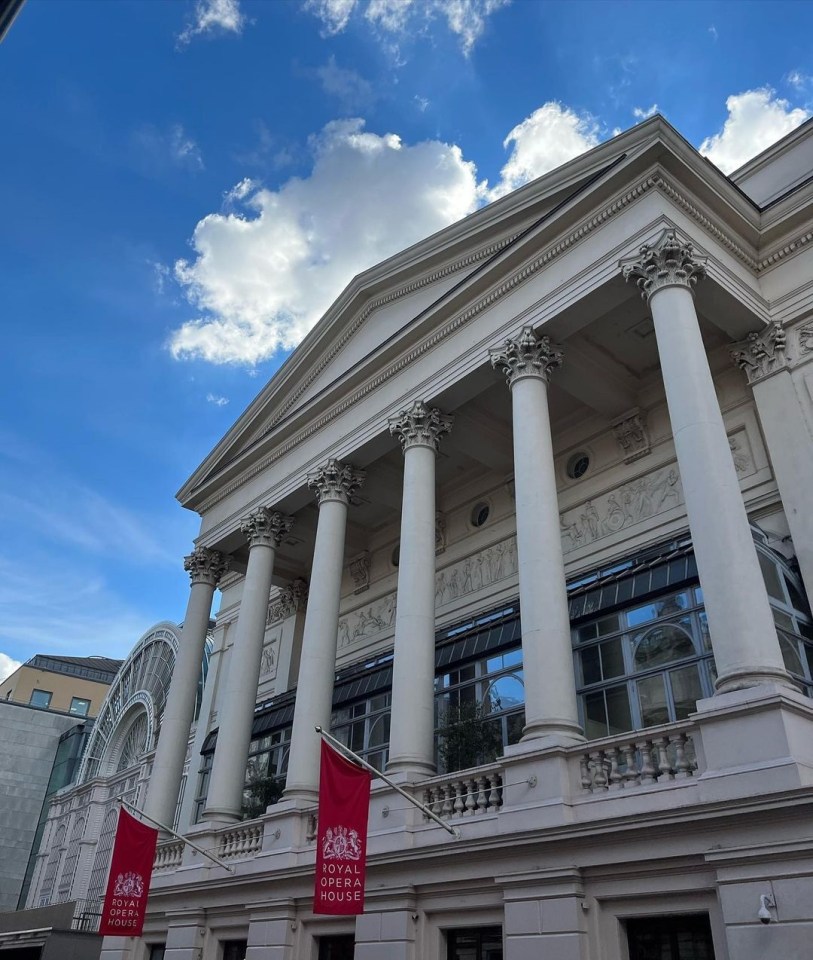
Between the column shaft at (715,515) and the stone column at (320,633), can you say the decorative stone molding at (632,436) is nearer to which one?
the column shaft at (715,515)

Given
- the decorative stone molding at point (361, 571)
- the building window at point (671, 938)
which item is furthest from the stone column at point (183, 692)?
the building window at point (671, 938)

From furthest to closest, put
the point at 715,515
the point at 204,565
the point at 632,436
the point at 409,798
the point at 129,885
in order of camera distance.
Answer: the point at 204,565 < the point at 632,436 < the point at 129,885 < the point at 409,798 < the point at 715,515

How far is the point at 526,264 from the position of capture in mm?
17484

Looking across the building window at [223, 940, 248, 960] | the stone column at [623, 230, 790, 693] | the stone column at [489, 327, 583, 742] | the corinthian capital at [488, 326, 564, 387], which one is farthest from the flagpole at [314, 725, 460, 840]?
the corinthian capital at [488, 326, 564, 387]

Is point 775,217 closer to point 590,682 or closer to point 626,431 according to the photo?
point 626,431

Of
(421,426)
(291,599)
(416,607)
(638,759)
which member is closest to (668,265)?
(421,426)

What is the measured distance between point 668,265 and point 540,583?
20.1ft

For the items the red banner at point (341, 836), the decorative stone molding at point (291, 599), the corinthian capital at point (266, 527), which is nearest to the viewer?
the red banner at point (341, 836)

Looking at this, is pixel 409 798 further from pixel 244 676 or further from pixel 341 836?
pixel 244 676

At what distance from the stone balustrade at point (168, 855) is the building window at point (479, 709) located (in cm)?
744

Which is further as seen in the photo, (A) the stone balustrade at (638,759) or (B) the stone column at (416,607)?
(B) the stone column at (416,607)

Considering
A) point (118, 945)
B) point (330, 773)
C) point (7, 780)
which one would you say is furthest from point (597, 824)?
point (7, 780)

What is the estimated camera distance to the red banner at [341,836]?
12.3 m

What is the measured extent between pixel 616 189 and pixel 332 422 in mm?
9786
